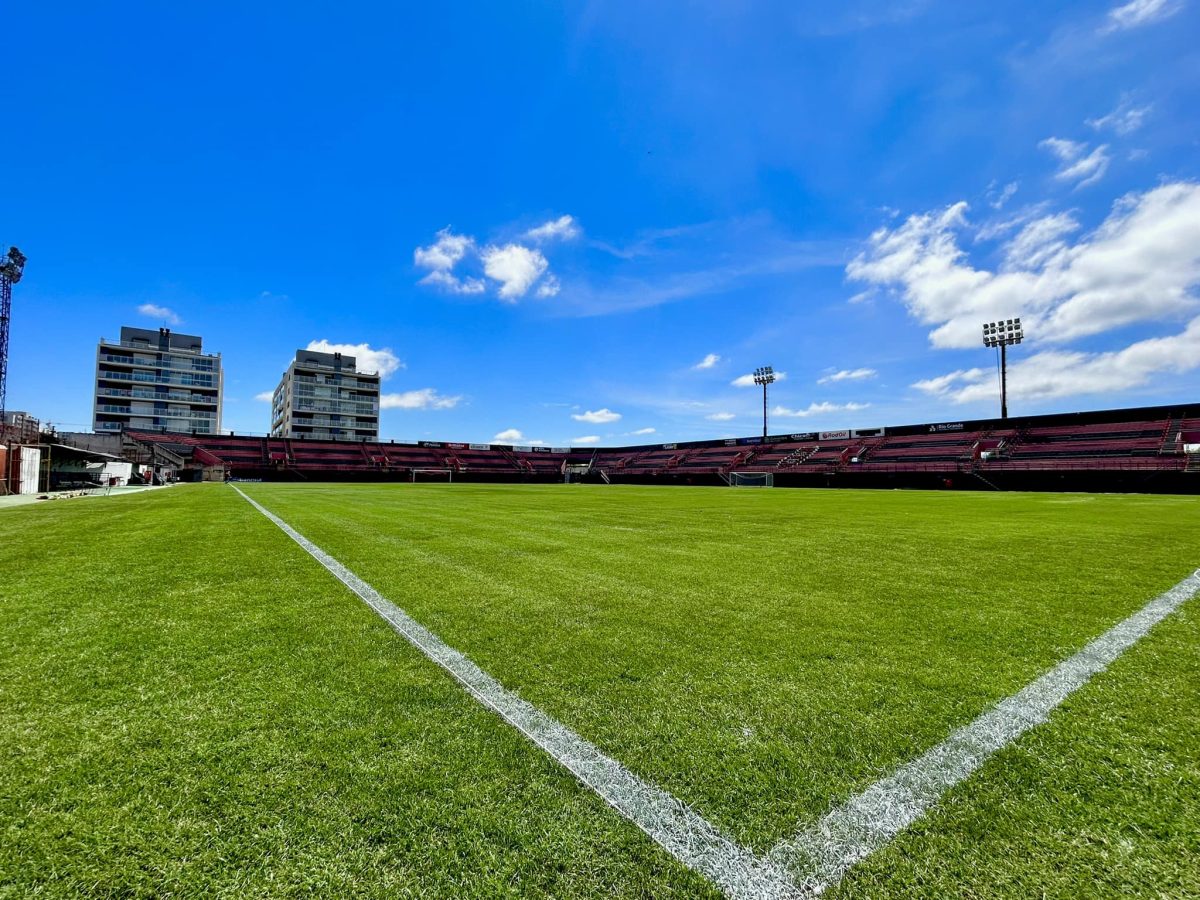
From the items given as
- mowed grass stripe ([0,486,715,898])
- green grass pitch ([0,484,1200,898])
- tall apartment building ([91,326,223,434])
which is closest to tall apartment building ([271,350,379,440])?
tall apartment building ([91,326,223,434])

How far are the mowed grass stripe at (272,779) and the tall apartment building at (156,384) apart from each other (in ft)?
Answer: 295

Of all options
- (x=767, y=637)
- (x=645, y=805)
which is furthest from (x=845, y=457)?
(x=645, y=805)

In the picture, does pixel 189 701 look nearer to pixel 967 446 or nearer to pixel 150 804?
pixel 150 804

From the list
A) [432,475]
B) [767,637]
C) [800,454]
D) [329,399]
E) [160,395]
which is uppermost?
[329,399]

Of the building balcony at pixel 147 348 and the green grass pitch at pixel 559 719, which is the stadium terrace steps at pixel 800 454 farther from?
the green grass pitch at pixel 559 719

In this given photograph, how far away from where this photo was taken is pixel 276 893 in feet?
4.55

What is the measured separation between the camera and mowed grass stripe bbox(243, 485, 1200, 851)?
205 cm

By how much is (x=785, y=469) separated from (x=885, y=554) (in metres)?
48.6

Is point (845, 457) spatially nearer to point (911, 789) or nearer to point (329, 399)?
point (911, 789)

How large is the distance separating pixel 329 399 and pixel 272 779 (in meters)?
98.7

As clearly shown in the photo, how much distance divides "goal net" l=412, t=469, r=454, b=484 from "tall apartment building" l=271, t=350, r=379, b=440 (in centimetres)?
3620

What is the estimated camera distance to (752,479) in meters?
50.0

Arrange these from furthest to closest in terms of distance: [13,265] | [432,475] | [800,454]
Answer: [432,475] → [800,454] → [13,265]

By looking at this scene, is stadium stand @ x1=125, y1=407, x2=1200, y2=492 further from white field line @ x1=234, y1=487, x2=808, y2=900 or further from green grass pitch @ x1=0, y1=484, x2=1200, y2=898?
white field line @ x1=234, y1=487, x2=808, y2=900
